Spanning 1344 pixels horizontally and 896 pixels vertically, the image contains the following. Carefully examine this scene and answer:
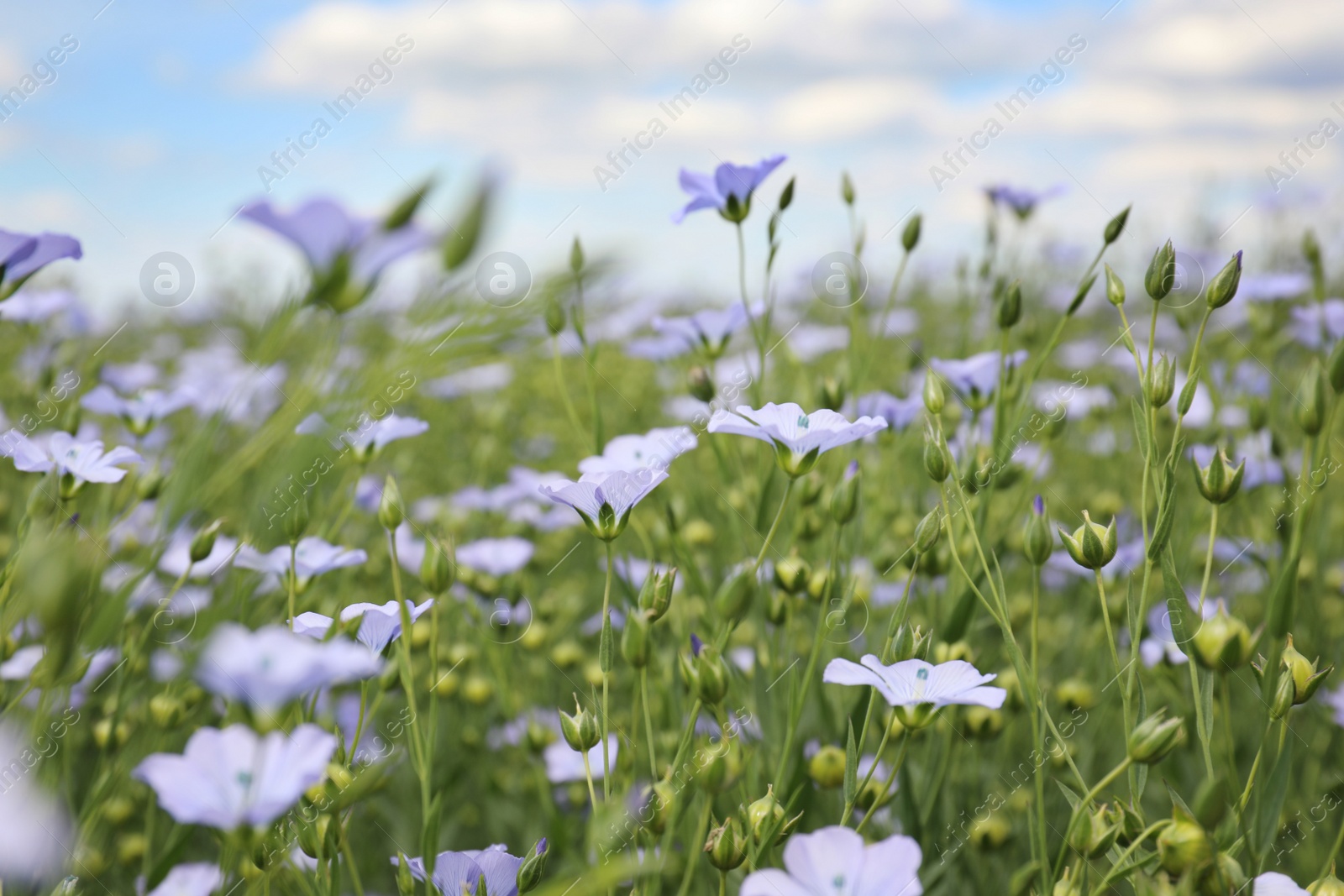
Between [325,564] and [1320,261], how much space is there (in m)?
1.40

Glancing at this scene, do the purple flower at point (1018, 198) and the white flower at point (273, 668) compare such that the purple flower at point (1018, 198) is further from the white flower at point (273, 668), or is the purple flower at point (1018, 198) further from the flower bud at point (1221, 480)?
the white flower at point (273, 668)

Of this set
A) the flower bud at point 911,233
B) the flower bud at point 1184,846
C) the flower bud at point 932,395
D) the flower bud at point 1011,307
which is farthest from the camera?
the flower bud at point 911,233

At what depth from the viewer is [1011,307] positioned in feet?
3.36

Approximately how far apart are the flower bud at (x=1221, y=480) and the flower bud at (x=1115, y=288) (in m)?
0.18

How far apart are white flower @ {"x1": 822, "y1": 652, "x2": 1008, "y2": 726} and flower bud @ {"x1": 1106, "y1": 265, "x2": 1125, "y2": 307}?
0.41 metres

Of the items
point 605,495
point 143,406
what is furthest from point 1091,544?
point 143,406

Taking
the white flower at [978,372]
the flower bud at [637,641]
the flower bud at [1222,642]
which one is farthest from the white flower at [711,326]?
the flower bud at [1222,642]

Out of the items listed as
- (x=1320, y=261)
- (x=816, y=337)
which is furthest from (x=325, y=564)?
(x=816, y=337)

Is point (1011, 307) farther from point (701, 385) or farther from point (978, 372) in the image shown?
point (701, 385)

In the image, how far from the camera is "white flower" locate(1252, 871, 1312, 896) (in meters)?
0.62

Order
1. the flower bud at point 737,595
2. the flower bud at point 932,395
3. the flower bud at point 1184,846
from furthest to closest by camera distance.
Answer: the flower bud at point 932,395
the flower bud at point 737,595
the flower bud at point 1184,846

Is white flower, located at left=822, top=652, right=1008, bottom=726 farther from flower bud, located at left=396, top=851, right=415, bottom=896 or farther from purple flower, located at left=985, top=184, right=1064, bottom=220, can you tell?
purple flower, located at left=985, top=184, right=1064, bottom=220

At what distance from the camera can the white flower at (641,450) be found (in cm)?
89

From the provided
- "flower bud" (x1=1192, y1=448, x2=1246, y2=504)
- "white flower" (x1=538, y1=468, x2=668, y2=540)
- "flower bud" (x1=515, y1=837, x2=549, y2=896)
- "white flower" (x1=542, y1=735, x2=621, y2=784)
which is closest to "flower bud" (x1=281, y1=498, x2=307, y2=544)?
"white flower" (x1=538, y1=468, x2=668, y2=540)
